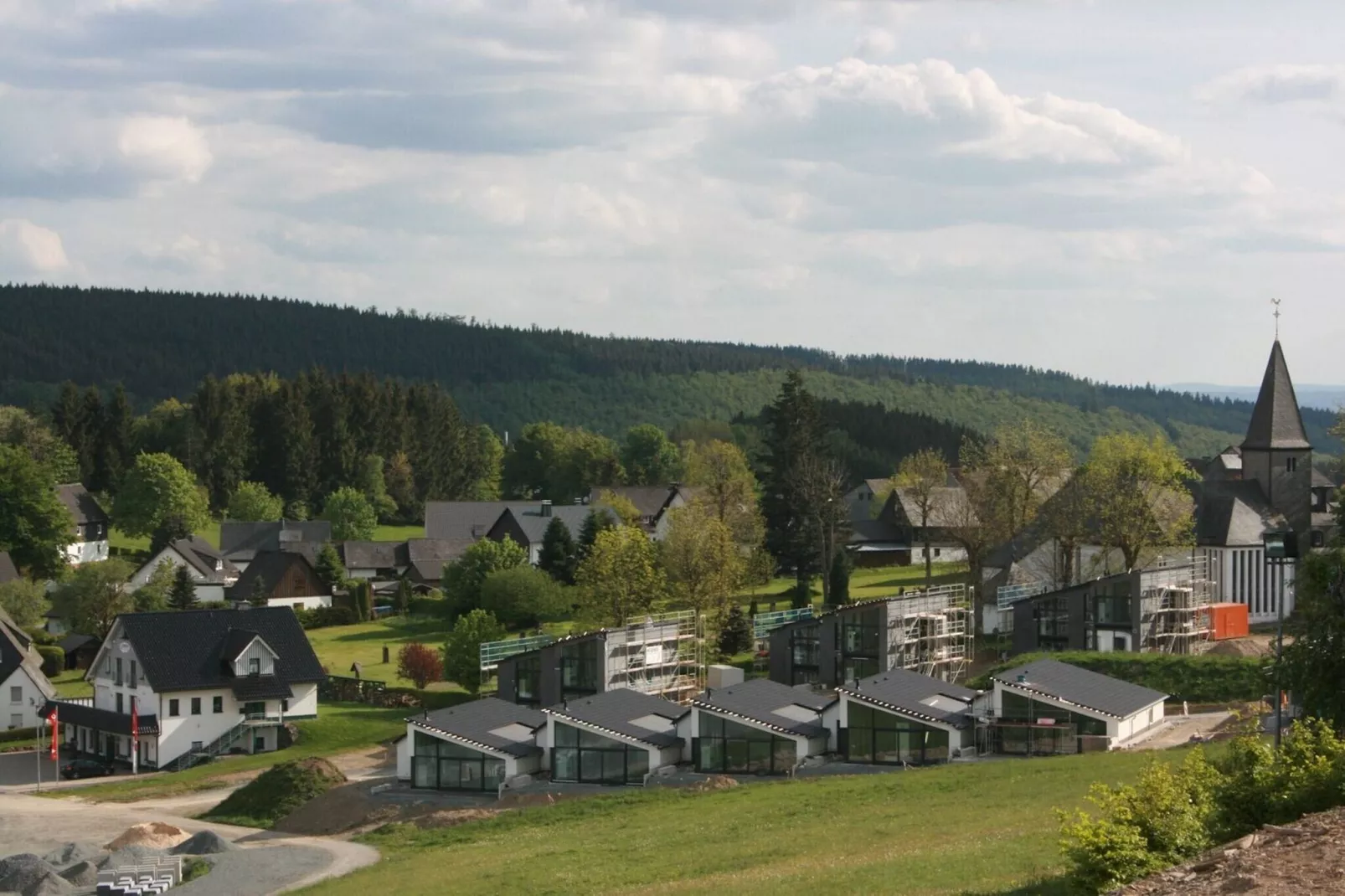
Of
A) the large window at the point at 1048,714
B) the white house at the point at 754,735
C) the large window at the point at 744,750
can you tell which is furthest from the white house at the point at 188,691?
the large window at the point at 1048,714

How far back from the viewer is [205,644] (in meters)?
67.4

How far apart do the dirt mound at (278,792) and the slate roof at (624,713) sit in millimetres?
6949

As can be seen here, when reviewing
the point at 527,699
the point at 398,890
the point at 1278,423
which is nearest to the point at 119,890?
the point at 398,890

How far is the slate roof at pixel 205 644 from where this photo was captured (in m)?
65.6

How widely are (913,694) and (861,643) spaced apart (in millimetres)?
12969

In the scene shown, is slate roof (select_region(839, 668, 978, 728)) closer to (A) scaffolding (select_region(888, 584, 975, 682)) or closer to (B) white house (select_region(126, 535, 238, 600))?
(A) scaffolding (select_region(888, 584, 975, 682))

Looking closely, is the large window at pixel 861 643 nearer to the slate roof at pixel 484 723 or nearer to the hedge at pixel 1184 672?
the hedge at pixel 1184 672

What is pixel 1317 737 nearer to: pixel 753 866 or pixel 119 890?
pixel 753 866

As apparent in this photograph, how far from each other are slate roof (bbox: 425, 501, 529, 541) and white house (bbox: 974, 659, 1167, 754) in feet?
234

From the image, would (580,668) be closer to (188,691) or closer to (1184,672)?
(188,691)

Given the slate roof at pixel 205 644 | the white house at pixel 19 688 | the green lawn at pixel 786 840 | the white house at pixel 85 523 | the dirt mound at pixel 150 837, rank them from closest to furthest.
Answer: the green lawn at pixel 786 840 → the dirt mound at pixel 150 837 → the slate roof at pixel 205 644 → the white house at pixel 19 688 → the white house at pixel 85 523

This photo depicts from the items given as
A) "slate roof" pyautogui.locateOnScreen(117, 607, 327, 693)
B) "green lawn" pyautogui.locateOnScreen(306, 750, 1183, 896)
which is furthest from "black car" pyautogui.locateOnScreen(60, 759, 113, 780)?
"green lawn" pyautogui.locateOnScreen(306, 750, 1183, 896)

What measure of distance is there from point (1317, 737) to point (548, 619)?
6552cm

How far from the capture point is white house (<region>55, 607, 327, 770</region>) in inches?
2542
